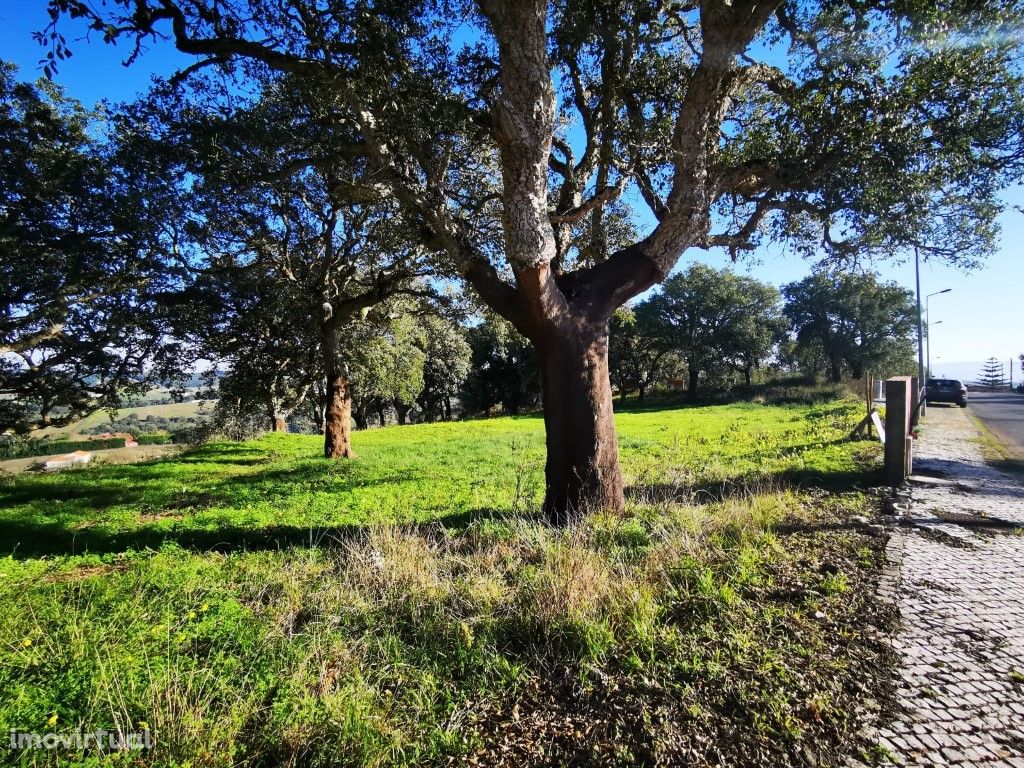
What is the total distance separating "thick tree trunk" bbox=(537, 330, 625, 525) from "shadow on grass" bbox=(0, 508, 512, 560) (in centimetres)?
121

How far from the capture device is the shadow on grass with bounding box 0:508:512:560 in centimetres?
591

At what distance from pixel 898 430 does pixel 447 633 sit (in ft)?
29.8

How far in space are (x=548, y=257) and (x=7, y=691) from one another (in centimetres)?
546

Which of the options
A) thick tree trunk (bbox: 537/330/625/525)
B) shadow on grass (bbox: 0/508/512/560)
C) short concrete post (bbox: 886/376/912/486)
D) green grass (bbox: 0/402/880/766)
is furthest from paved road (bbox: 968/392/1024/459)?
shadow on grass (bbox: 0/508/512/560)

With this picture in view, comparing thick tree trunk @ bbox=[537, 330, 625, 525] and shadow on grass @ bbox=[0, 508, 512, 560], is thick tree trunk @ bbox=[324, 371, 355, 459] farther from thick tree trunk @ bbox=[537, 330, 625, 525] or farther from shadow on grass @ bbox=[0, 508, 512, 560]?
thick tree trunk @ bbox=[537, 330, 625, 525]

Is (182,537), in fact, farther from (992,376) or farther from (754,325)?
(992,376)

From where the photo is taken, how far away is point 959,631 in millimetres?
3594

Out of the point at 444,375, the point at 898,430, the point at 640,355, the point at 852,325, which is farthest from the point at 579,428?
the point at 852,325

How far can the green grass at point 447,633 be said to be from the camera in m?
2.57

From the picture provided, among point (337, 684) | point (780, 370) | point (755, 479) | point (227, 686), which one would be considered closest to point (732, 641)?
point (337, 684)

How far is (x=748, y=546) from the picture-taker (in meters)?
5.07

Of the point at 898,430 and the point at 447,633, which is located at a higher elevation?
the point at 898,430

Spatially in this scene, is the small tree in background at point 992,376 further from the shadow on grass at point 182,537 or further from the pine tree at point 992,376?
the shadow on grass at point 182,537

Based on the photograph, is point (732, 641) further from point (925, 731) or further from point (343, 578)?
point (343, 578)
